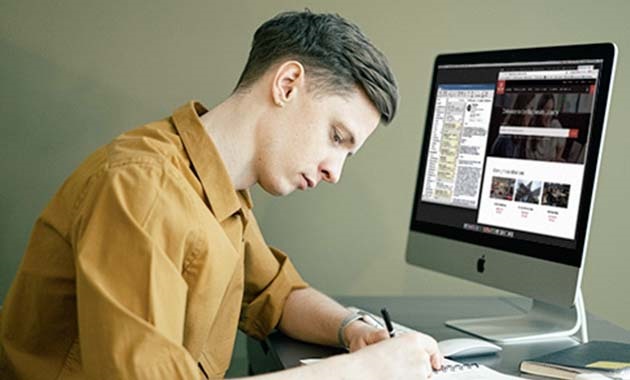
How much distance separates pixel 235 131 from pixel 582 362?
68 cm

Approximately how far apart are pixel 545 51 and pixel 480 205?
1.10ft

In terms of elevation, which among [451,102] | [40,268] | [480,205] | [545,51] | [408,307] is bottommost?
Result: [408,307]

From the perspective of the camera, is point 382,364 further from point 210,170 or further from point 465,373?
point 210,170

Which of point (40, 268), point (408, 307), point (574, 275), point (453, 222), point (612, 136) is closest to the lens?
point (40, 268)

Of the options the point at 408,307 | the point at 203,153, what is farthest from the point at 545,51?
the point at 203,153

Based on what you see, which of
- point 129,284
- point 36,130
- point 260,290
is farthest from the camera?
point 36,130

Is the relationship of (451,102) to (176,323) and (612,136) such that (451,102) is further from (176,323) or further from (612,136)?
(176,323)

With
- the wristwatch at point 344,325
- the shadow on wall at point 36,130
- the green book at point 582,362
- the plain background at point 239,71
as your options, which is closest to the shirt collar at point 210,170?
the wristwatch at point 344,325

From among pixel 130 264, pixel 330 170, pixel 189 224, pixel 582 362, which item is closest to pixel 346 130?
pixel 330 170

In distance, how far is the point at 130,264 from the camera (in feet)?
3.25

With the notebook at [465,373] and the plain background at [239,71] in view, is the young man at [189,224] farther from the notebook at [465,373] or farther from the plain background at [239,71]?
the plain background at [239,71]

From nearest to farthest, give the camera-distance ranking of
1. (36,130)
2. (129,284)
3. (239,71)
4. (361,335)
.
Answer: (129,284) < (361,335) < (36,130) < (239,71)

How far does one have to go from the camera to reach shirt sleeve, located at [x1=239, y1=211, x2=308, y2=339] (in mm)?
1619

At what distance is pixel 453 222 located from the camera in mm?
1797
